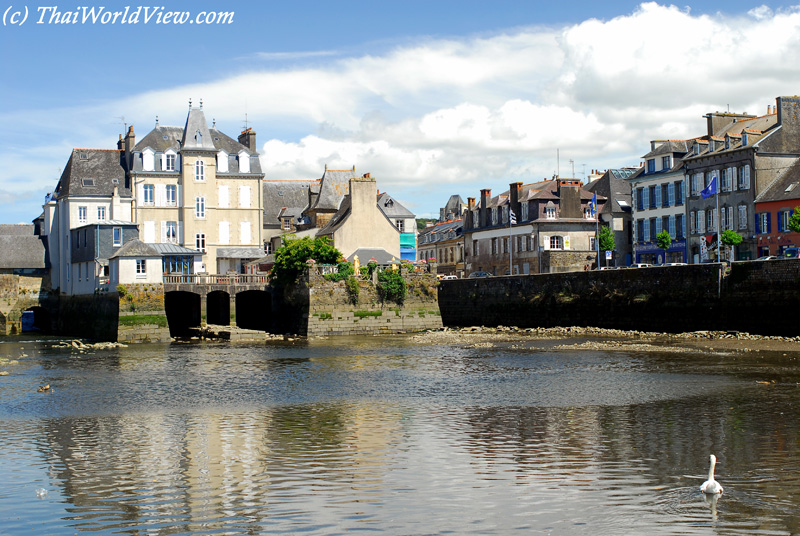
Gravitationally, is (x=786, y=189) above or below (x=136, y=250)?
above

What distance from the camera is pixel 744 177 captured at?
55.2 metres

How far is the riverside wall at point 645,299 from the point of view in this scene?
3659 cm

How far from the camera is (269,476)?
1403 centimetres

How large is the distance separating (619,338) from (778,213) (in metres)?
17.0

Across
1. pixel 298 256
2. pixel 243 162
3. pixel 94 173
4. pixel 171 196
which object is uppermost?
pixel 243 162

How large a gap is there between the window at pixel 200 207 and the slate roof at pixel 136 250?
1283 centimetres

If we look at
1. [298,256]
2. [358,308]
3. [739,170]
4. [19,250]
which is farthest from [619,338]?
[19,250]

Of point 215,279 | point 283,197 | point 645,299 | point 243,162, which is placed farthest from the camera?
point 283,197

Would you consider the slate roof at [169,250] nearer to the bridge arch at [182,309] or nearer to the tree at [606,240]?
the bridge arch at [182,309]

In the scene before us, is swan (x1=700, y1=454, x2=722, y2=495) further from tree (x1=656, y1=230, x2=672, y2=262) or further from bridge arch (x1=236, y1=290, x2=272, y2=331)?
tree (x1=656, y1=230, x2=672, y2=262)

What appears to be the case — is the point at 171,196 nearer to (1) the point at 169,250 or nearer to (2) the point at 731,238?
(1) the point at 169,250

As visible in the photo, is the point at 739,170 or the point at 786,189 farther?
the point at 739,170

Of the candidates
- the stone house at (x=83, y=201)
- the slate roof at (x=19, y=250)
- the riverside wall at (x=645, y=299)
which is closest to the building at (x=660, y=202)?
the riverside wall at (x=645, y=299)

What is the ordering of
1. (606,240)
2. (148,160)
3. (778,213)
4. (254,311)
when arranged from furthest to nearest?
(606,240)
(148,160)
(254,311)
(778,213)
